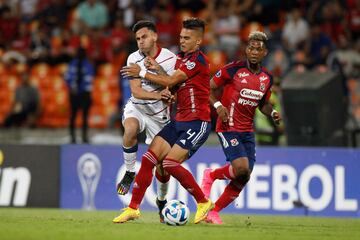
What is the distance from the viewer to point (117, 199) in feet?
51.9

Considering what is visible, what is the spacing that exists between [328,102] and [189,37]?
20.7ft

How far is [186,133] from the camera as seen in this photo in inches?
444

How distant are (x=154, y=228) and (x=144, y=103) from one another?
5.39 feet

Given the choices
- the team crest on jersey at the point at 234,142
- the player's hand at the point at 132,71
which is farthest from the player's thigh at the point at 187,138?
the player's hand at the point at 132,71

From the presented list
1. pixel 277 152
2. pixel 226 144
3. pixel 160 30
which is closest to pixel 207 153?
pixel 277 152

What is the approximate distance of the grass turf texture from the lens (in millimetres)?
9942

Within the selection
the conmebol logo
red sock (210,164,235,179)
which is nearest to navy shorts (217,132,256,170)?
red sock (210,164,235,179)

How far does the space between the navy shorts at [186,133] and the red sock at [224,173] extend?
2.79 feet

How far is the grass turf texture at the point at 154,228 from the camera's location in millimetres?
9942

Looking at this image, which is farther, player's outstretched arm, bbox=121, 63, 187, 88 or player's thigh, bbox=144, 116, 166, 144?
player's thigh, bbox=144, 116, 166, 144

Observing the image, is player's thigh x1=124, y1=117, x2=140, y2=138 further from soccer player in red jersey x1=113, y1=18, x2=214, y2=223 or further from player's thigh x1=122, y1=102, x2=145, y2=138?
soccer player in red jersey x1=113, y1=18, x2=214, y2=223

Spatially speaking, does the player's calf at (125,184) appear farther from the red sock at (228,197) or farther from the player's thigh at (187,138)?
the red sock at (228,197)

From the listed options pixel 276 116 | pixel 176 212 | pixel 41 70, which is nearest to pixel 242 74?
pixel 276 116

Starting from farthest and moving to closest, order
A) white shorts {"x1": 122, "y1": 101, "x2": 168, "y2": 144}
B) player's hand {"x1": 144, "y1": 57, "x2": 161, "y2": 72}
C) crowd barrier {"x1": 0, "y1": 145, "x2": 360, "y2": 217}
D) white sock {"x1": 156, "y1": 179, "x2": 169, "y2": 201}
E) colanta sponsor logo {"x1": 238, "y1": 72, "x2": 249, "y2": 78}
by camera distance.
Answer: crowd barrier {"x1": 0, "y1": 145, "x2": 360, "y2": 217} < colanta sponsor logo {"x1": 238, "y1": 72, "x2": 249, "y2": 78} < white sock {"x1": 156, "y1": 179, "x2": 169, "y2": 201} < white shorts {"x1": 122, "y1": 101, "x2": 168, "y2": 144} < player's hand {"x1": 144, "y1": 57, "x2": 161, "y2": 72}
